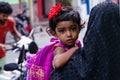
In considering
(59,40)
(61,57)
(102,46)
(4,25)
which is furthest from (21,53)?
(102,46)

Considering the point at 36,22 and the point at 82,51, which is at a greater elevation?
the point at 82,51

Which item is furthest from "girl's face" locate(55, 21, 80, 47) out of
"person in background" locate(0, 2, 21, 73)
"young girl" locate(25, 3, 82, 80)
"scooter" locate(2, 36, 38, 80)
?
"person in background" locate(0, 2, 21, 73)

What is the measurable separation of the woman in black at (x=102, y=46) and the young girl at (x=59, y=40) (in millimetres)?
199

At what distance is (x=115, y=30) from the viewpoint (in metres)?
2.09

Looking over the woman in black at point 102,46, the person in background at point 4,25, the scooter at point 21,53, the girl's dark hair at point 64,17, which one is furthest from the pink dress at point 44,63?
the person in background at point 4,25

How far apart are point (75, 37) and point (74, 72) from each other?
290 mm

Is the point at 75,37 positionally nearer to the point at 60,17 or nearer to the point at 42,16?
the point at 60,17

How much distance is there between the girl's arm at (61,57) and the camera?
2235mm

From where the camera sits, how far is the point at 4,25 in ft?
19.7

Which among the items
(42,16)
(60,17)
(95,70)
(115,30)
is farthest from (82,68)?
(42,16)

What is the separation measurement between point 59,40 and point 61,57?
0.80 feet

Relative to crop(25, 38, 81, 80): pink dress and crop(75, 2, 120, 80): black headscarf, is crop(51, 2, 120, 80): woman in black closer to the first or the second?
crop(75, 2, 120, 80): black headscarf

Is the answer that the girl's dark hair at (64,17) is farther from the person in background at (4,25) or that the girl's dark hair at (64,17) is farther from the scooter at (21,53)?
the person in background at (4,25)

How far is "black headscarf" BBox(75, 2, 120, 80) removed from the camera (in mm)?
2090
